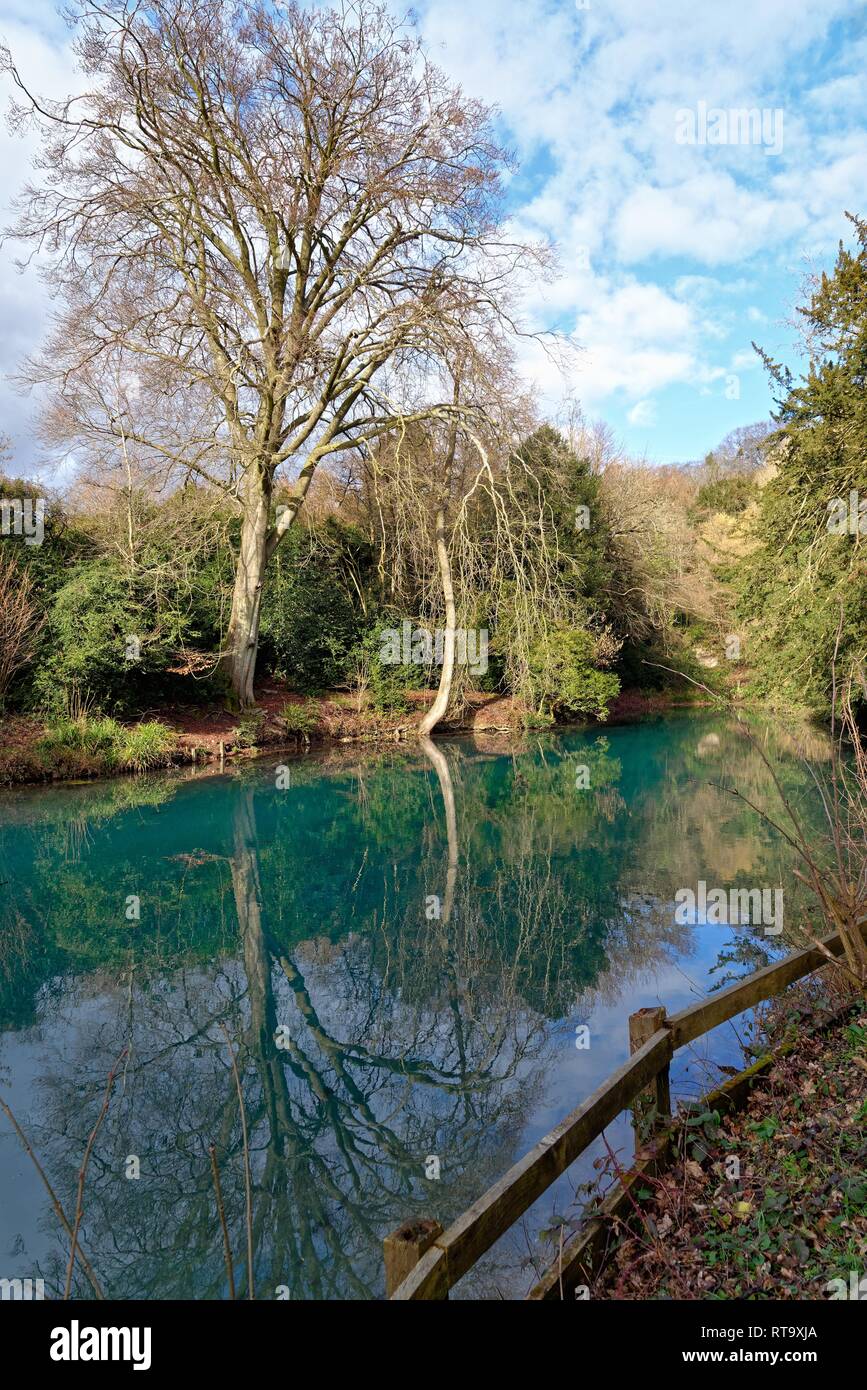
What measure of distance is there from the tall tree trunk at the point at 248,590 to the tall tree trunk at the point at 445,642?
12.6 ft

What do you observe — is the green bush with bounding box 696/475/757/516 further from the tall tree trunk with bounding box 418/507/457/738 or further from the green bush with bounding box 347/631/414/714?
the tall tree trunk with bounding box 418/507/457/738

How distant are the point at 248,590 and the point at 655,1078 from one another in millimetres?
15384

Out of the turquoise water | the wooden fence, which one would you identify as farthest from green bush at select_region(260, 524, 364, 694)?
the wooden fence

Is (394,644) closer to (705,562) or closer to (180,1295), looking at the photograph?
(705,562)

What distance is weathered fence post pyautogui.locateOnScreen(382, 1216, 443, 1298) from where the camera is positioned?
1.99 meters

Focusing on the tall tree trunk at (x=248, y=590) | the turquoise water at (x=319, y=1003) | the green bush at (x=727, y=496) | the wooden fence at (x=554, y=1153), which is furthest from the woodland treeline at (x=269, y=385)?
the green bush at (x=727, y=496)

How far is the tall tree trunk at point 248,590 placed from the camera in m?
16.9

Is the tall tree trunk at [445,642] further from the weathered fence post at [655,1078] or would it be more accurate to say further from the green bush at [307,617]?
the weathered fence post at [655,1078]

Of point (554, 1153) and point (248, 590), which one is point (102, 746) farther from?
point (554, 1153)

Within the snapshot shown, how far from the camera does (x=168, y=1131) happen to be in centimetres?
408

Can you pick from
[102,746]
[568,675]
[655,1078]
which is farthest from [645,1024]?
[568,675]

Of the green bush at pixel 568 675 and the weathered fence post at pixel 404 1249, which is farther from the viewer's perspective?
the green bush at pixel 568 675

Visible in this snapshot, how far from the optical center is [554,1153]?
2.56 meters

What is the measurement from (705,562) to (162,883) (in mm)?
25741
